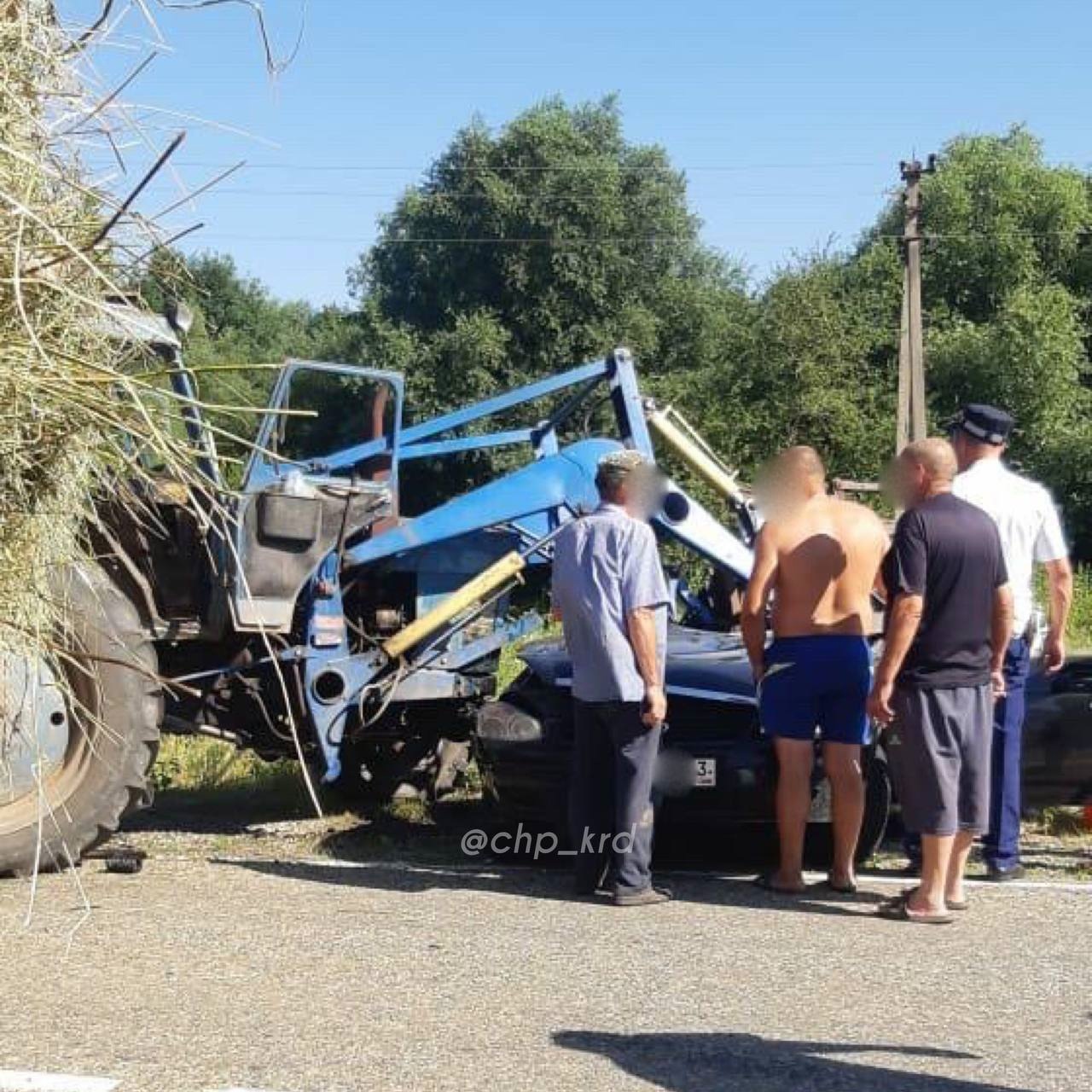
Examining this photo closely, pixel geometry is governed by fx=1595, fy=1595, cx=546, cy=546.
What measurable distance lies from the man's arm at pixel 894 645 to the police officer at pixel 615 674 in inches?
34.7

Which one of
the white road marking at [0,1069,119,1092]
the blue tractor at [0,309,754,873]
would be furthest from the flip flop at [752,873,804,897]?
the white road marking at [0,1069,119,1092]

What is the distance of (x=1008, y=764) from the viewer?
6898 millimetres

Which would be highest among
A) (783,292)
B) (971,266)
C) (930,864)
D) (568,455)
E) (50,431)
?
(971,266)

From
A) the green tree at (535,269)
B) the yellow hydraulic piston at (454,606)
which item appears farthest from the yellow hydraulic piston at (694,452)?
the green tree at (535,269)

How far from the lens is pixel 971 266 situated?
40.4 metres

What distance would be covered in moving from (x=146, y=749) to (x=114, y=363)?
3329 mm

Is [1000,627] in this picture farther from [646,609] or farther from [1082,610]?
[1082,610]

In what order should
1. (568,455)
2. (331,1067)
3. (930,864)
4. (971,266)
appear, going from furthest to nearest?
(971,266) → (568,455) → (930,864) → (331,1067)

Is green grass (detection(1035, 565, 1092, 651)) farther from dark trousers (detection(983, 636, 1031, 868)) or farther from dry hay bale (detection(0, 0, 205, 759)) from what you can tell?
dry hay bale (detection(0, 0, 205, 759))

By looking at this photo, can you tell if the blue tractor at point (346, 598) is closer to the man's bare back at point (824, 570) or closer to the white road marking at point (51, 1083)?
the man's bare back at point (824, 570)

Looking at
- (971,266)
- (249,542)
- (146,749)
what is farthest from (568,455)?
(971,266)

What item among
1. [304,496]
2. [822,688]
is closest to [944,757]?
[822,688]

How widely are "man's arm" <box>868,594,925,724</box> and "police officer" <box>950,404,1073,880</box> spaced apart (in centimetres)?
86

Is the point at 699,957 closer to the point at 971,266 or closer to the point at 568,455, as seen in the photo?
the point at 568,455
